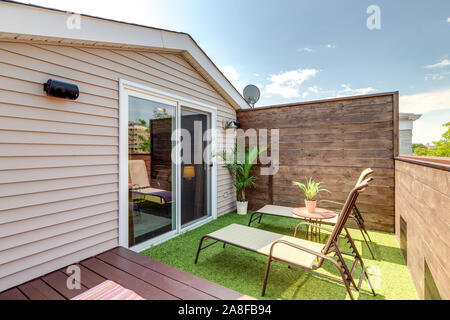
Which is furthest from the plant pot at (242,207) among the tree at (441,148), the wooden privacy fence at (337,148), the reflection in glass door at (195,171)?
the tree at (441,148)

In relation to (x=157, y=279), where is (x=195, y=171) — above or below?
above

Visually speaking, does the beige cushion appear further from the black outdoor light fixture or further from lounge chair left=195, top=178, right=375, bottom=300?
the black outdoor light fixture

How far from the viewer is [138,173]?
10.1ft

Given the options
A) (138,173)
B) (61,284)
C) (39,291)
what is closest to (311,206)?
(138,173)

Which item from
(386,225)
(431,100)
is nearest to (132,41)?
(386,225)

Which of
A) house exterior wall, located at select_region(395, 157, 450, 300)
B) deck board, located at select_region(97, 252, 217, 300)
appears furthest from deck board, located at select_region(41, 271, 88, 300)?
house exterior wall, located at select_region(395, 157, 450, 300)

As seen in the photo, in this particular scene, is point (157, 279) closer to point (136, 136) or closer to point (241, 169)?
point (136, 136)

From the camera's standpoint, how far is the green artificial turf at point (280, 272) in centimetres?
218

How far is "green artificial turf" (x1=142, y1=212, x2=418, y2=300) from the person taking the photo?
85.9 inches

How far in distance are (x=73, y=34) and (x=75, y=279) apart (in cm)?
254

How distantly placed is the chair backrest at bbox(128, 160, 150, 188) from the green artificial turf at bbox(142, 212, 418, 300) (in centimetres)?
101

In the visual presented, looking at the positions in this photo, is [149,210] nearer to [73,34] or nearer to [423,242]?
[73,34]

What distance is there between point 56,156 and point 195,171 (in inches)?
94.1

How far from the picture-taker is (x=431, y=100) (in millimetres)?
8617
